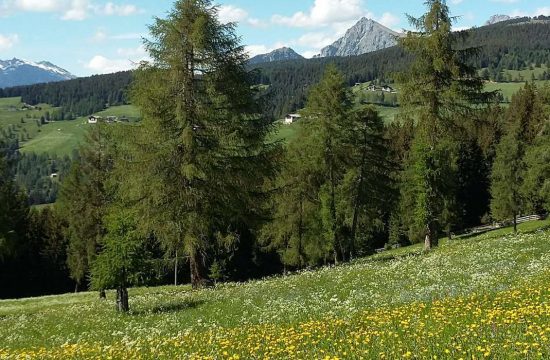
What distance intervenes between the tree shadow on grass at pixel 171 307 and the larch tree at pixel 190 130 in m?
5.14

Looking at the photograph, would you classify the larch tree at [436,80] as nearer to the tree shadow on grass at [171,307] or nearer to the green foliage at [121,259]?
the tree shadow on grass at [171,307]

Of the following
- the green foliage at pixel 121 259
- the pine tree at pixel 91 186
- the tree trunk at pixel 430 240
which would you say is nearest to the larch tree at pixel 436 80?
the tree trunk at pixel 430 240

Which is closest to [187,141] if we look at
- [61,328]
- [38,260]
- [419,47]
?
[61,328]

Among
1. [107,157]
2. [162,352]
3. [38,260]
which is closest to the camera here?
[162,352]

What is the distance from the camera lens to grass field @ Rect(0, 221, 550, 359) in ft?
24.7

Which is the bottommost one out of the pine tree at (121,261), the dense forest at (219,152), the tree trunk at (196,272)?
the tree trunk at (196,272)

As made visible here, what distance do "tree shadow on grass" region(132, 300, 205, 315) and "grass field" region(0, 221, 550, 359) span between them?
70mm

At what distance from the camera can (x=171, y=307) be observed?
20641 millimetres

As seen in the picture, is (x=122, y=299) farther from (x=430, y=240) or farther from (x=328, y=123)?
(x=328, y=123)

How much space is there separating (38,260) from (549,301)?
259 ft

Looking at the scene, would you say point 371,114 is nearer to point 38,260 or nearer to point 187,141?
point 187,141

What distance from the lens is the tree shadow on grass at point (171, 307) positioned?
784 inches

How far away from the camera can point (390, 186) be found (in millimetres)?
49156

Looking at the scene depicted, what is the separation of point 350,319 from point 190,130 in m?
17.4
